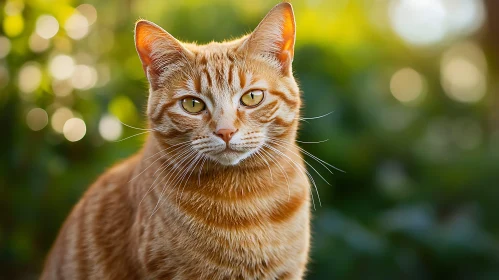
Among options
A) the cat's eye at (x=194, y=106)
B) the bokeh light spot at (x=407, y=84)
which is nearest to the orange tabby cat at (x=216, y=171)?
the cat's eye at (x=194, y=106)

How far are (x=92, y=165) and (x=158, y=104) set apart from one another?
5.56 feet

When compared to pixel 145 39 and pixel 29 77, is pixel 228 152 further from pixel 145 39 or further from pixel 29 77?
pixel 29 77

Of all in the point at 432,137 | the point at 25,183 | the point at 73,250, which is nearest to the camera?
the point at 73,250

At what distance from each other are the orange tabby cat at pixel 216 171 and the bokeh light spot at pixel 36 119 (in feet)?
Answer: 4.86

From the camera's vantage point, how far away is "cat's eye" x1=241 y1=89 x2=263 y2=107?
222cm

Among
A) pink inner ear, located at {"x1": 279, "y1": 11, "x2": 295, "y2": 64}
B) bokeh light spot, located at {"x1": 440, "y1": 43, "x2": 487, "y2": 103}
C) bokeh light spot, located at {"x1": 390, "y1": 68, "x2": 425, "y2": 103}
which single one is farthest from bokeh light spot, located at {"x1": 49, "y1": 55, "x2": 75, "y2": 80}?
bokeh light spot, located at {"x1": 440, "y1": 43, "x2": 487, "y2": 103}

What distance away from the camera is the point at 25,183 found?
3707 millimetres

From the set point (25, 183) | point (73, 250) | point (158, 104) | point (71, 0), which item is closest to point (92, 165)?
Result: point (25, 183)

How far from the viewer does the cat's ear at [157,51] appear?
7.33ft

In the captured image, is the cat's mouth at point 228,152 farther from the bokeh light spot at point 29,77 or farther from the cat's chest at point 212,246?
the bokeh light spot at point 29,77

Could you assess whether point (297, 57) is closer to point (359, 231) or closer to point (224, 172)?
point (359, 231)

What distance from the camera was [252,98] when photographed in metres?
2.23

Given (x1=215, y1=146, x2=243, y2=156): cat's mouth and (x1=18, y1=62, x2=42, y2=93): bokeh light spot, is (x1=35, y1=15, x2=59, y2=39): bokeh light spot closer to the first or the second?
(x1=18, y1=62, x2=42, y2=93): bokeh light spot

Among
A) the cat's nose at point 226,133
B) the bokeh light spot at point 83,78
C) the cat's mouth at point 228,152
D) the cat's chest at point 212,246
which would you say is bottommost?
the cat's chest at point 212,246
